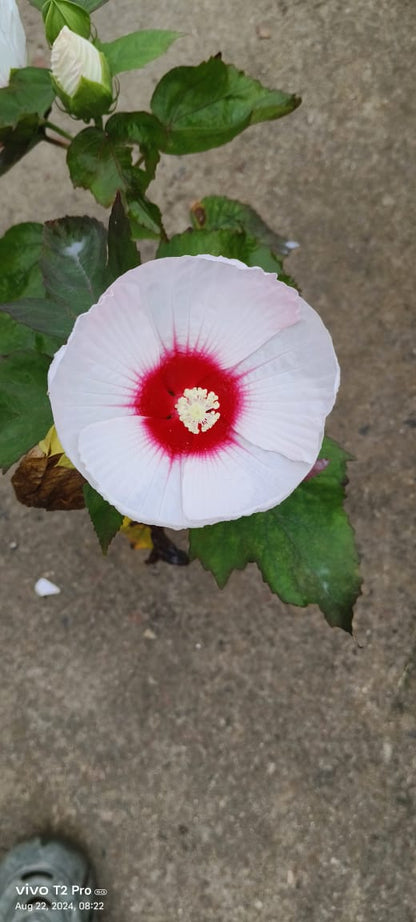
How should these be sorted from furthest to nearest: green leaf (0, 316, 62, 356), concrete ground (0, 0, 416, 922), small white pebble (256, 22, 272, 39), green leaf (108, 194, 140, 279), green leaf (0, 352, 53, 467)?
1. small white pebble (256, 22, 272, 39)
2. concrete ground (0, 0, 416, 922)
3. green leaf (0, 316, 62, 356)
4. green leaf (0, 352, 53, 467)
5. green leaf (108, 194, 140, 279)

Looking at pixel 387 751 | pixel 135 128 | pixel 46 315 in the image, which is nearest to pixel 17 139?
pixel 135 128

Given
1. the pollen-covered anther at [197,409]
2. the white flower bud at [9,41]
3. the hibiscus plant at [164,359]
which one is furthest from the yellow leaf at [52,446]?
the white flower bud at [9,41]

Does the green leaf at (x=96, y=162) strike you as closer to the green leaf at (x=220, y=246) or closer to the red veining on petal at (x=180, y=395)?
the green leaf at (x=220, y=246)

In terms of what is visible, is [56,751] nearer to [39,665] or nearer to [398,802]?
[39,665]

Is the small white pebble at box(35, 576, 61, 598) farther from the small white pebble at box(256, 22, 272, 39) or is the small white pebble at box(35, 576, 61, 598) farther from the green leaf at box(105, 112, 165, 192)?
the small white pebble at box(256, 22, 272, 39)

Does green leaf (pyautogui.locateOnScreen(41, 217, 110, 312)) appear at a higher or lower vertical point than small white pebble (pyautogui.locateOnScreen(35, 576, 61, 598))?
higher

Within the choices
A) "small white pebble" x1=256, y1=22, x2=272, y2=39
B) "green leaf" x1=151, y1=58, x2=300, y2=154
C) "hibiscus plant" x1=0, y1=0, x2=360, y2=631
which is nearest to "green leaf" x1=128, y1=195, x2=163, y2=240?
"hibiscus plant" x1=0, y1=0, x2=360, y2=631

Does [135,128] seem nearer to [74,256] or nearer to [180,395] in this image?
[74,256]
